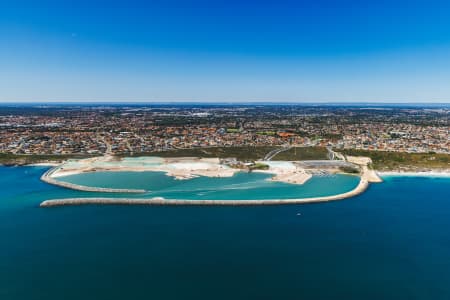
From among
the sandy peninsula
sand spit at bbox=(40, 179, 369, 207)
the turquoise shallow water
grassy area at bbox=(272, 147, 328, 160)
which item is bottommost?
sand spit at bbox=(40, 179, 369, 207)

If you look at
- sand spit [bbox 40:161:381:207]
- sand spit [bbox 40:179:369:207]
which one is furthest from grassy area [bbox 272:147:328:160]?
sand spit [bbox 40:179:369:207]

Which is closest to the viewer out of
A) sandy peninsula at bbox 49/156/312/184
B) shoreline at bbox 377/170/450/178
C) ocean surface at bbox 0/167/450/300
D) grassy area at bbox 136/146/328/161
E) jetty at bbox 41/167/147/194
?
ocean surface at bbox 0/167/450/300

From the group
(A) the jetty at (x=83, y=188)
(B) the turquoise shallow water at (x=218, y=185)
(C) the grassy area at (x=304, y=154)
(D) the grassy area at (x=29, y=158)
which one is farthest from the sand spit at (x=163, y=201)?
(D) the grassy area at (x=29, y=158)

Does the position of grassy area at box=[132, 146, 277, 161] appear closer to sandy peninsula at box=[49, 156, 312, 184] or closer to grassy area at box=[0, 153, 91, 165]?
sandy peninsula at box=[49, 156, 312, 184]

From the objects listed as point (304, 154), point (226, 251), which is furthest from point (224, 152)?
point (226, 251)

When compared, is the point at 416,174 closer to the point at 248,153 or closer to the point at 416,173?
the point at 416,173

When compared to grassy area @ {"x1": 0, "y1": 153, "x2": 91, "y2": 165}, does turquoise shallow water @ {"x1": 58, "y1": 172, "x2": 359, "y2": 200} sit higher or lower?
lower

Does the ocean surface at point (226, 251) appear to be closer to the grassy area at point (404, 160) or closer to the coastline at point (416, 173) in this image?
the coastline at point (416, 173)
